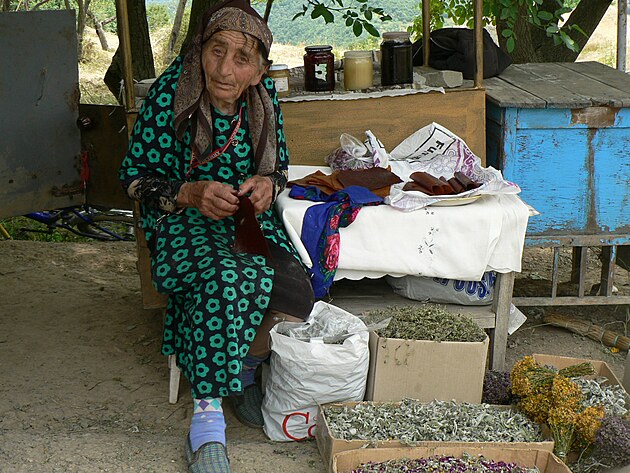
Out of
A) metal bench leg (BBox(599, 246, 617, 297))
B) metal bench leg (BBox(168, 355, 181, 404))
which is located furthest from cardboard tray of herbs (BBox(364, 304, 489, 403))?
metal bench leg (BBox(599, 246, 617, 297))

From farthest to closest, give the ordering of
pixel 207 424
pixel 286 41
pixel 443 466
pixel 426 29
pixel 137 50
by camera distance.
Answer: pixel 286 41 → pixel 137 50 → pixel 426 29 → pixel 207 424 → pixel 443 466

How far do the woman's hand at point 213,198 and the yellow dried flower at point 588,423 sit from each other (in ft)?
4.54

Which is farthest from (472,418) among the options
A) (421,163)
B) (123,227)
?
(123,227)

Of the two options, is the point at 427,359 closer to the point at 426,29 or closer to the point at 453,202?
the point at 453,202

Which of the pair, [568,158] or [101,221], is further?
[101,221]

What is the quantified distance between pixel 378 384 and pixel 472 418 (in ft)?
1.18

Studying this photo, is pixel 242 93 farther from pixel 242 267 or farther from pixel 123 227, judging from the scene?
pixel 123 227

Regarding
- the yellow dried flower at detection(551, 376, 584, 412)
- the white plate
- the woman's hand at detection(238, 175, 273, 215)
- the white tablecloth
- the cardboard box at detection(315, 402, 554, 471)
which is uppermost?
the woman's hand at detection(238, 175, 273, 215)

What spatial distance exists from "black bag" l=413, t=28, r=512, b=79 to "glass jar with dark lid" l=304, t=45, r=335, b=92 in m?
0.66

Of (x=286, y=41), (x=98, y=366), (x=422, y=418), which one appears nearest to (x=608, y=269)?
(x=422, y=418)

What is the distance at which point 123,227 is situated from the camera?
6.27 metres

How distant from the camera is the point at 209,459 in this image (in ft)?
8.80

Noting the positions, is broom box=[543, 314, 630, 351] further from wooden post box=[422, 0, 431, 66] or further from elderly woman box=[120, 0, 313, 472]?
elderly woman box=[120, 0, 313, 472]

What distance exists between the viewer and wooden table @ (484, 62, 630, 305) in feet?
11.7
